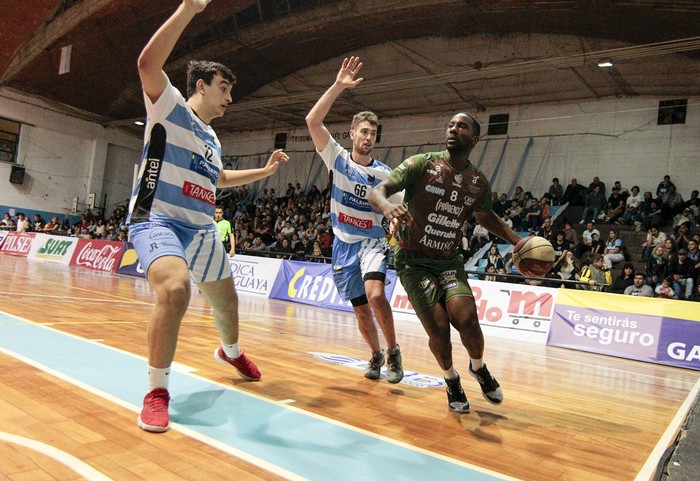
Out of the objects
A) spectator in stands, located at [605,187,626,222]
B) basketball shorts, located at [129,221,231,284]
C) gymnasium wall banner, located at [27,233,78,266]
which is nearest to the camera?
basketball shorts, located at [129,221,231,284]

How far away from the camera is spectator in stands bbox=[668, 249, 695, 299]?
10.8m

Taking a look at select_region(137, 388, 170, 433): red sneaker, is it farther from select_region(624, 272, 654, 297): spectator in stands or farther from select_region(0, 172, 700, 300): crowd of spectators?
select_region(624, 272, 654, 297): spectator in stands

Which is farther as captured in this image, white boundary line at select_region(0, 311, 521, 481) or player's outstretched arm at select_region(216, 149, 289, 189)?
player's outstretched arm at select_region(216, 149, 289, 189)

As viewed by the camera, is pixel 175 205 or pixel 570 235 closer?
pixel 175 205

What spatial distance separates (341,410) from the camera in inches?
128

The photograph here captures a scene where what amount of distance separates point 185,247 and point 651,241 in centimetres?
1299

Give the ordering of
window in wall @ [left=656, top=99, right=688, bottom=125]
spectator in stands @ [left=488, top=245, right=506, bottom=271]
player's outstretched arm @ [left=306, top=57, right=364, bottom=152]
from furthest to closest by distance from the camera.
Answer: window in wall @ [left=656, top=99, right=688, bottom=125] < spectator in stands @ [left=488, top=245, right=506, bottom=271] < player's outstretched arm @ [left=306, top=57, right=364, bottom=152]

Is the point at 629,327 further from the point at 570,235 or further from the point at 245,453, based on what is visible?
the point at 245,453

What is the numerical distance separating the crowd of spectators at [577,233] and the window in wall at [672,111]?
2601mm

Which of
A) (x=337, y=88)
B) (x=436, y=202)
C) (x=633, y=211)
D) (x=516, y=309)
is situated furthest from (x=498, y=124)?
(x=436, y=202)

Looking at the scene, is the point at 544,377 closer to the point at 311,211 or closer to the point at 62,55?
the point at 311,211

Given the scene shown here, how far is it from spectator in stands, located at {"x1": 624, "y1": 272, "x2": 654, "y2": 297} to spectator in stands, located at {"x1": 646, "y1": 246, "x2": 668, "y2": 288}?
27.9 inches

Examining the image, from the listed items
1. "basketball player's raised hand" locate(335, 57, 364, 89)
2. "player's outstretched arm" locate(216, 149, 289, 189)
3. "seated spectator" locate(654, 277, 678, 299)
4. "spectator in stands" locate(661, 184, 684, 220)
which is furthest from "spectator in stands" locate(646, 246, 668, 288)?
"player's outstretched arm" locate(216, 149, 289, 189)

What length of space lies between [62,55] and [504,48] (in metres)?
17.2
